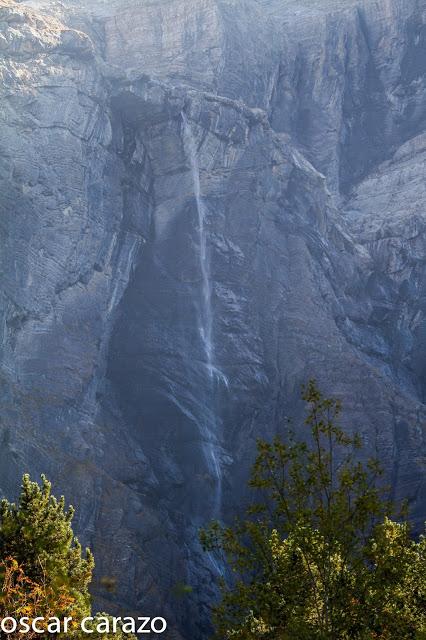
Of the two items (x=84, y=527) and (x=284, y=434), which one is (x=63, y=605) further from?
(x=284, y=434)

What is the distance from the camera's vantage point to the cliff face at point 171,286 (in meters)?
45.3

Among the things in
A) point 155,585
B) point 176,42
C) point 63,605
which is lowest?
point 63,605

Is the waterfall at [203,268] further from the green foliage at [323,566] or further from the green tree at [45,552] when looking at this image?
the green foliage at [323,566]

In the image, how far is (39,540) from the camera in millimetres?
22438

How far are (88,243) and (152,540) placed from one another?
690 inches

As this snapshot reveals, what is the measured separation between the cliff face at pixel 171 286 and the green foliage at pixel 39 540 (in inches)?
676

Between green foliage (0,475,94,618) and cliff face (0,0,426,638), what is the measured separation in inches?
676

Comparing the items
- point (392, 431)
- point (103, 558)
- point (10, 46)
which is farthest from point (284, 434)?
point (10, 46)

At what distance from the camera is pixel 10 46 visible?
55906 millimetres

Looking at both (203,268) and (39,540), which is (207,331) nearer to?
(203,268)

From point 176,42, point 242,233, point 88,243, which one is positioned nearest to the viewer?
point 88,243

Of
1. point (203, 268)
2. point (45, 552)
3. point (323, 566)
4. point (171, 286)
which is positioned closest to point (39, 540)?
point (45, 552)

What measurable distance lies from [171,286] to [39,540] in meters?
35.8

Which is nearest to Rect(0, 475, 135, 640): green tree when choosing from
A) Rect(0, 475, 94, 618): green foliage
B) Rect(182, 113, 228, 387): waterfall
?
Rect(0, 475, 94, 618): green foliage
